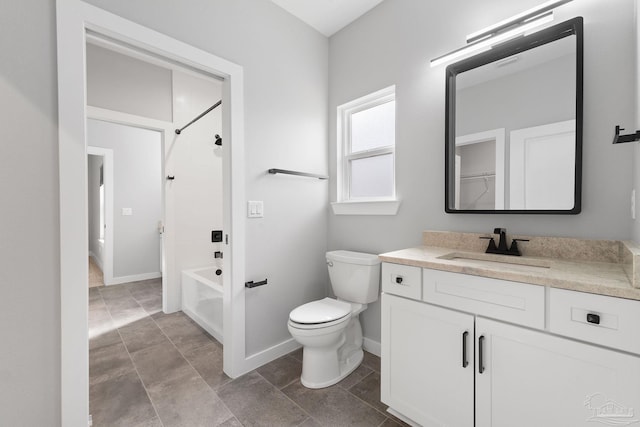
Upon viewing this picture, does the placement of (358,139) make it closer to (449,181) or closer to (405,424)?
(449,181)

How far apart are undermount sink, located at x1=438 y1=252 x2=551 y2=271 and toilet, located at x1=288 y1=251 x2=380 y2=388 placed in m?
0.57

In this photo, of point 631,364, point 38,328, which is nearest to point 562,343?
point 631,364

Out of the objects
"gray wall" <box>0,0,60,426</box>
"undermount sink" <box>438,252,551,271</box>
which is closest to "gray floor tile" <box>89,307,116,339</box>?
"gray wall" <box>0,0,60,426</box>

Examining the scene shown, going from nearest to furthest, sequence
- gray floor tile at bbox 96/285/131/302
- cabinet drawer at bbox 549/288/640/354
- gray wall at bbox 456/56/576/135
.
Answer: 1. cabinet drawer at bbox 549/288/640/354
2. gray wall at bbox 456/56/576/135
3. gray floor tile at bbox 96/285/131/302

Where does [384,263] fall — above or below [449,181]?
below

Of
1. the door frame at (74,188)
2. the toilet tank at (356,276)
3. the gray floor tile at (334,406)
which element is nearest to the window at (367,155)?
the toilet tank at (356,276)

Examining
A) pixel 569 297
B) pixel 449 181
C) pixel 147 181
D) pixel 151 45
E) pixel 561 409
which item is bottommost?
pixel 561 409

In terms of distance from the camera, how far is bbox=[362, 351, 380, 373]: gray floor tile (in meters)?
1.97

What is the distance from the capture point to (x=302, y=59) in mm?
2293

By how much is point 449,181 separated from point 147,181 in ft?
15.6

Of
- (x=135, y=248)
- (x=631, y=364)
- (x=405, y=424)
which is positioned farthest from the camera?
(x=135, y=248)

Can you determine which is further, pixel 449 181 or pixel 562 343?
pixel 449 181

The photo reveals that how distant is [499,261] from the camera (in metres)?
1.40

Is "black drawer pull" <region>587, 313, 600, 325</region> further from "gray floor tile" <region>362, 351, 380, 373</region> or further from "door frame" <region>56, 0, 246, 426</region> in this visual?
"door frame" <region>56, 0, 246, 426</region>
